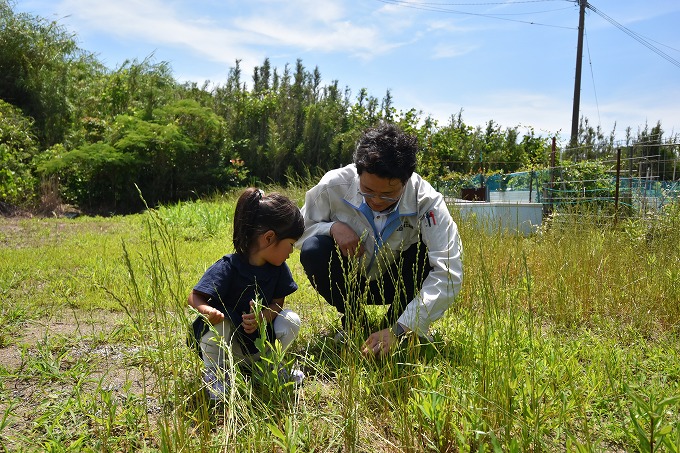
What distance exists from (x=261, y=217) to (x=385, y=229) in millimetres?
787

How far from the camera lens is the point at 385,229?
2824 mm

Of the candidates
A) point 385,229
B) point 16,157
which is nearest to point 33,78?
point 16,157

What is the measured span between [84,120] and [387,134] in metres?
12.1

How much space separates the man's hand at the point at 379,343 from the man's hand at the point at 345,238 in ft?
1.67

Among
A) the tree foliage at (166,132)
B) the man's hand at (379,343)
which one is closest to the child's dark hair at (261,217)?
the man's hand at (379,343)

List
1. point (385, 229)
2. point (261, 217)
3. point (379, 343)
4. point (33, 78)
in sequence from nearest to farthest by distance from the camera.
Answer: point (379, 343) → point (261, 217) → point (385, 229) → point (33, 78)

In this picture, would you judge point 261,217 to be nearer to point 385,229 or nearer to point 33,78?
point 385,229

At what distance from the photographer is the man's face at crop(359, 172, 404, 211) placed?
2516mm

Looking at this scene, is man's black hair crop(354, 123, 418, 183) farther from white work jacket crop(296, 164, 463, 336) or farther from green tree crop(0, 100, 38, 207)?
green tree crop(0, 100, 38, 207)

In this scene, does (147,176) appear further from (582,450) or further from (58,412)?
(582,450)

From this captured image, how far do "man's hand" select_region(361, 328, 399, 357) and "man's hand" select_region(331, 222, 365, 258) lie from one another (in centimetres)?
51

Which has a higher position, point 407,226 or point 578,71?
point 578,71

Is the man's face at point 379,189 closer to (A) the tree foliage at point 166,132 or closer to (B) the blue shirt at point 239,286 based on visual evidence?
(B) the blue shirt at point 239,286

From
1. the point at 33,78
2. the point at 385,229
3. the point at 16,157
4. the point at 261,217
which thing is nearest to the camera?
the point at 261,217
